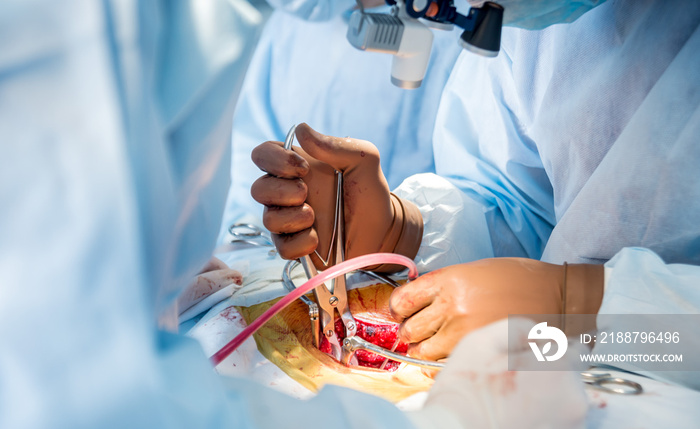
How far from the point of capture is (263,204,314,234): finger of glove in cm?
81

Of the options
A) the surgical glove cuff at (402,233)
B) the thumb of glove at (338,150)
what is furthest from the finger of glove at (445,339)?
the thumb of glove at (338,150)

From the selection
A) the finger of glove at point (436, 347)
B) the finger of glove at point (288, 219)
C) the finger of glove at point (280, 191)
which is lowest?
the finger of glove at point (436, 347)

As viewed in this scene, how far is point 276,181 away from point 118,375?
48 centimetres

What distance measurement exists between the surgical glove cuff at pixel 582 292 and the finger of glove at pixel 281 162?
0.45 m

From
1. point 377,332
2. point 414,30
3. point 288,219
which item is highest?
point 414,30

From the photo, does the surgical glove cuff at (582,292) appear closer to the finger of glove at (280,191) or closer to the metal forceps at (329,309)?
the metal forceps at (329,309)

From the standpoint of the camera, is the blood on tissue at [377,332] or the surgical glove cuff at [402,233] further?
the surgical glove cuff at [402,233]

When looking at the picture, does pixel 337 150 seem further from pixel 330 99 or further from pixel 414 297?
pixel 330 99

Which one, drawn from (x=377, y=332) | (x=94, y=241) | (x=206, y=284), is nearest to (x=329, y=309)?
(x=377, y=332)

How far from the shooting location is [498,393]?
1.60 feet

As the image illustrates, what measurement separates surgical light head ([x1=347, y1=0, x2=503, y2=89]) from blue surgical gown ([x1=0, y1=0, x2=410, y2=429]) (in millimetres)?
242

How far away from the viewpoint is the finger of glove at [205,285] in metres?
0.80

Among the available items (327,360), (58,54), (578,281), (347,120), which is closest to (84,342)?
(58,54)

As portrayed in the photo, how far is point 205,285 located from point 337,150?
322 mm
